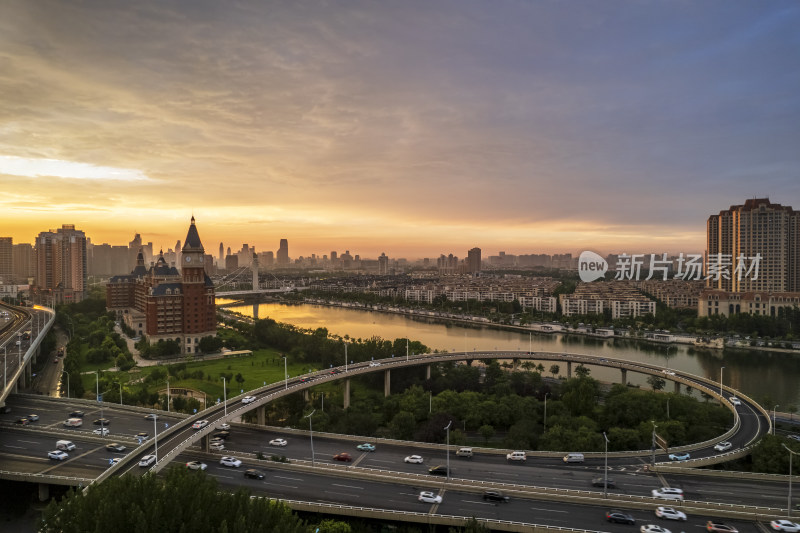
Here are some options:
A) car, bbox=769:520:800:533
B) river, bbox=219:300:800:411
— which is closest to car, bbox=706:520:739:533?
car, bbox=769:520:800:533

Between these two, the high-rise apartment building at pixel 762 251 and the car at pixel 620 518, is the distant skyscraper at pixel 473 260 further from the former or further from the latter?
the car at pixel 620 518

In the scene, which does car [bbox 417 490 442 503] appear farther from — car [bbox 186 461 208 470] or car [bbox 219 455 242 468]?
car [bbox 186 461 208 470]

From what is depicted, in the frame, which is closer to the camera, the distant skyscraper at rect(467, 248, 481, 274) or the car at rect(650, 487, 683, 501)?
the car at rect(650, 487, 683, 501)

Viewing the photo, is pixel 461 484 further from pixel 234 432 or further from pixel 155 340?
pixel 155 340

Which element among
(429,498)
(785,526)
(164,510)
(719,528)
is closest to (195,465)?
(164,510)

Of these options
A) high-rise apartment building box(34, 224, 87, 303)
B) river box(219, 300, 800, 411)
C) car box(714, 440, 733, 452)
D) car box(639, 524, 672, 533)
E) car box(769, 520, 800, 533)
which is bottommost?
river box(219, 300, 800, 411)

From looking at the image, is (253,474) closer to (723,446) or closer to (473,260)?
(723,446)
